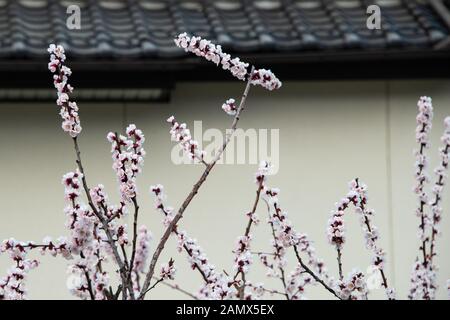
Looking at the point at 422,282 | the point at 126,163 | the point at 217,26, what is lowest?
the point at 422,282

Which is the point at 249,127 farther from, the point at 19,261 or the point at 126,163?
the point at 19,261

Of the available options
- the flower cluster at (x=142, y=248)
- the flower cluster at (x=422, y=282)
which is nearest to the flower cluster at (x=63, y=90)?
the flower cluster at (x=142, y=248)

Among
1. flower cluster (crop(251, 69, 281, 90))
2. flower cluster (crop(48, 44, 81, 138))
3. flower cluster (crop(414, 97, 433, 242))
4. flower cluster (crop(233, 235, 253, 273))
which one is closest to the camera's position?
flower cluster (crop(48, 44, 81, 138))

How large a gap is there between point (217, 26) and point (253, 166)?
0.85 meters

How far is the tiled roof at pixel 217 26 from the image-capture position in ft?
19.7

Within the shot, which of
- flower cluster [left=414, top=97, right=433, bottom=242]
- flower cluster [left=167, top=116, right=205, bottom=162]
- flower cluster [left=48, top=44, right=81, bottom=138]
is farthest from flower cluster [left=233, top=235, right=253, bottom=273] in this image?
flower cluster [left=414, top=97, right=433, bottom=242]

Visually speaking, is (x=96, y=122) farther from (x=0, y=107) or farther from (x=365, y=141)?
(x=365, y=141)

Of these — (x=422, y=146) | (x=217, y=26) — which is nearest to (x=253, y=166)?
(x=217, y=26)

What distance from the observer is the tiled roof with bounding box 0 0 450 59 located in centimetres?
601

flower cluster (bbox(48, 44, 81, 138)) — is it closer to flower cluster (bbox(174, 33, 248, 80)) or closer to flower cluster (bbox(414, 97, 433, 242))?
flower cluster (bbox(174, 33, 248, 80))

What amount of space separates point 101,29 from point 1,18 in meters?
0.64

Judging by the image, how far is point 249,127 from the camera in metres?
6.34

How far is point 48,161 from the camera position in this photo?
252 inches

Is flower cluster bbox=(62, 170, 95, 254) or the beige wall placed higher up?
the beige wall
